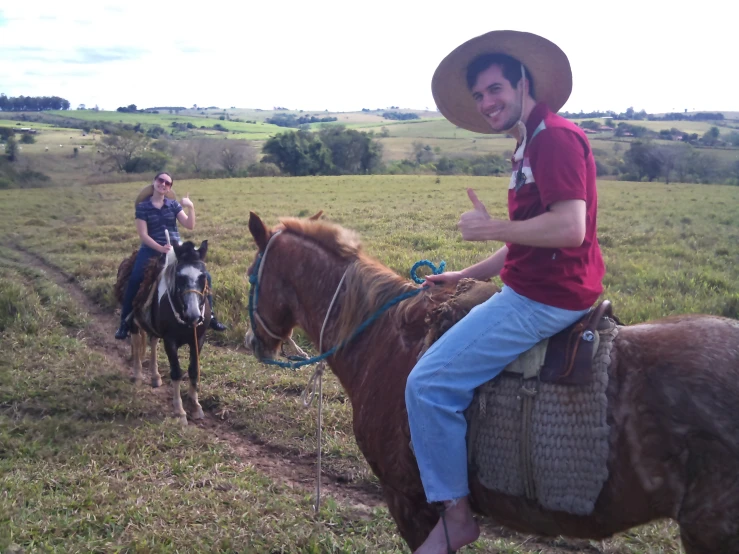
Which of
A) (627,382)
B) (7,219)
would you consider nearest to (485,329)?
(627,382)

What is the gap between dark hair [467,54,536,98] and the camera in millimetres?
2385

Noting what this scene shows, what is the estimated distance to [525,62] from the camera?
2.40 metres

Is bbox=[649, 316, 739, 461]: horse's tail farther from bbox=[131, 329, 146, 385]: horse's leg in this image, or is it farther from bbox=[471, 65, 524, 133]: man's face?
bbox=[131, 329, 146, 385]: horse's leg

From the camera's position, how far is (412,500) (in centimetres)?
275

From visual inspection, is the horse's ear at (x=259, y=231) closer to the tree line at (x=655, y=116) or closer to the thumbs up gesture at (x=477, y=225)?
the thumbs up gesture at (x=477, y=225)

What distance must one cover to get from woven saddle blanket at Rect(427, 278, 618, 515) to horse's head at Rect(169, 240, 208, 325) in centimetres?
424

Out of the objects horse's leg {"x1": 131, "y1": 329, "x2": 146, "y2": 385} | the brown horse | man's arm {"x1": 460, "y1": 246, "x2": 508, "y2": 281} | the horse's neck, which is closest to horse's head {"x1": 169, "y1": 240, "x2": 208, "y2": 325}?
horse's leg {"x1": 131, "y1": 329, "x2": 146, "y2": 385}

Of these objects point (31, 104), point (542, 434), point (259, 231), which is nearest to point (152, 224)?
point (259, 231)

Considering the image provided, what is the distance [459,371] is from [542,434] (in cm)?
47

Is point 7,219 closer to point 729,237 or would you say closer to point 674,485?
point 674,485

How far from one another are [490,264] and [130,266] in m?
5.86

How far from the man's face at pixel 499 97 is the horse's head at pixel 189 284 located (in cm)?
440

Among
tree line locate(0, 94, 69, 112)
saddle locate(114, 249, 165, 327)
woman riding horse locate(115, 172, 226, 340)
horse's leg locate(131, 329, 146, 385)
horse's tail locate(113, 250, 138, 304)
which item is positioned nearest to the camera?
saddle locate(114, 249, 165, 327)

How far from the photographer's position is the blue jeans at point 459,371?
227cm
